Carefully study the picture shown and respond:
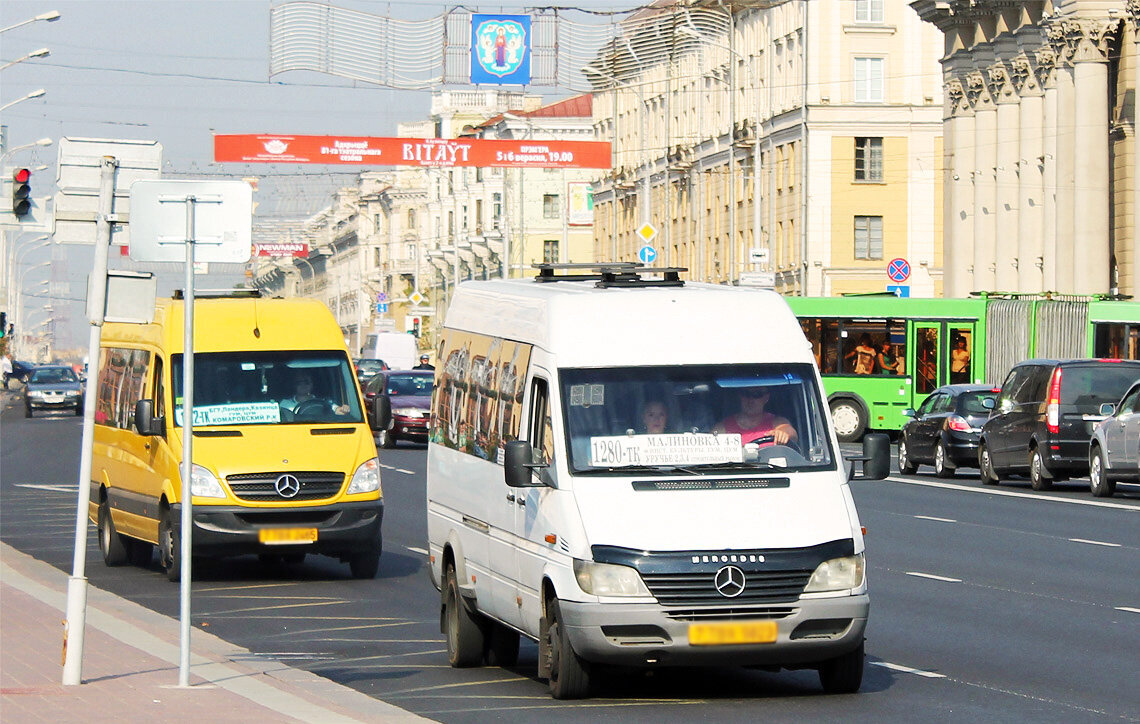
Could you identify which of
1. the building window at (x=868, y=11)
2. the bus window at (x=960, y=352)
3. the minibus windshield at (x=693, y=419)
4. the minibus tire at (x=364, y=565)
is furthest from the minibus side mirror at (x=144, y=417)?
the building window at (x=868, y=11)

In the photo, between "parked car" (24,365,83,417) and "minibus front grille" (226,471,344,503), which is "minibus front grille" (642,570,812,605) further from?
"parked car" (24,365,83,417)

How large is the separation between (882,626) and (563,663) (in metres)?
4.33

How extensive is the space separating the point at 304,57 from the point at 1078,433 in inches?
886

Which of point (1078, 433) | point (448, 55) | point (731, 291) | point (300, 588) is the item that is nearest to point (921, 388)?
point (448, 55)

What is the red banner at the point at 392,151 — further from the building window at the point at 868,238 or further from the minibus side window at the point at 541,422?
the minibus side window at the point at 541,422

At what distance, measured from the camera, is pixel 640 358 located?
11.5 m

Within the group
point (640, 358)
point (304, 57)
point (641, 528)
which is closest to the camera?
point (641, 528)

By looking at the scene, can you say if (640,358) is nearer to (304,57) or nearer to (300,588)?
(300,588)

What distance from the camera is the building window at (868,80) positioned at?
258 ft

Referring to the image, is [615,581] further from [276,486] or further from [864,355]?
[864,355]

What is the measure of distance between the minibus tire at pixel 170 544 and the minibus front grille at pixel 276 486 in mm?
731

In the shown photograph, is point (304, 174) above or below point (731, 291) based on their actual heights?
above

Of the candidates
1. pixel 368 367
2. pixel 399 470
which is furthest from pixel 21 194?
pixel 368 367

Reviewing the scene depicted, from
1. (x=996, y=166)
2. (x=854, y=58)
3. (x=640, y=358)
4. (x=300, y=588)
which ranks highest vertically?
(x=854, y=58)
